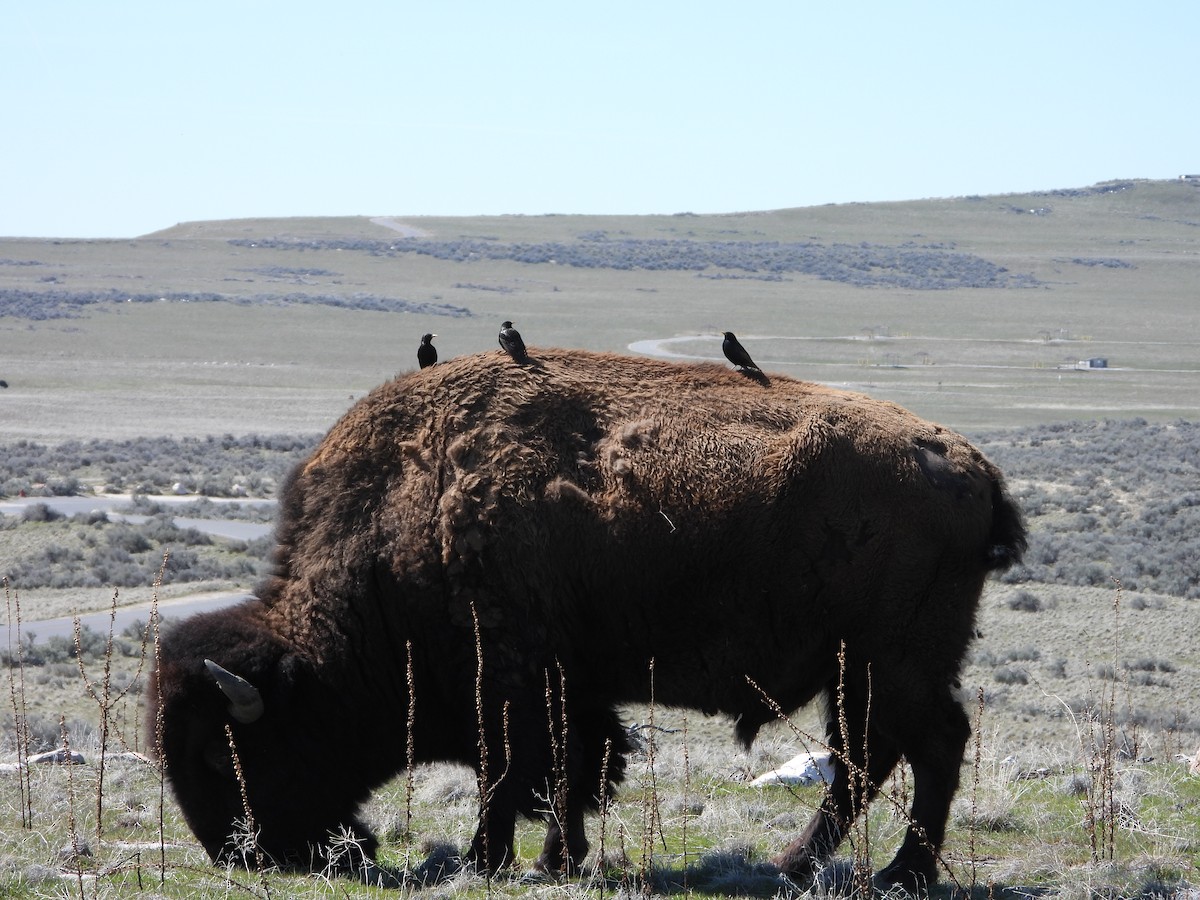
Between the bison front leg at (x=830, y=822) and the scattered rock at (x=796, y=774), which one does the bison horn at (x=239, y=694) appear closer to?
the bison front leg at (x=830, y=822)

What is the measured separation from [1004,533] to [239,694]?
3722mm

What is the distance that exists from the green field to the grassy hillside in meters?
0.46

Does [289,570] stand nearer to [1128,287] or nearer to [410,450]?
[410,450]

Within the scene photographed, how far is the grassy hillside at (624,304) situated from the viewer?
5150 cm

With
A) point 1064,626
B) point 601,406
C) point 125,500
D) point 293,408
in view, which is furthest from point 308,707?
point 293,408

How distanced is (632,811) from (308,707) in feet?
7.31

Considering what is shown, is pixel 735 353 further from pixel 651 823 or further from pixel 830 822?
pixel 651 823

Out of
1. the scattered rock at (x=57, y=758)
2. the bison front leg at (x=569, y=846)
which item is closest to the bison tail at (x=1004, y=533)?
the bison front leg at (x=569, y=846)

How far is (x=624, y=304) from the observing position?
92375 mm

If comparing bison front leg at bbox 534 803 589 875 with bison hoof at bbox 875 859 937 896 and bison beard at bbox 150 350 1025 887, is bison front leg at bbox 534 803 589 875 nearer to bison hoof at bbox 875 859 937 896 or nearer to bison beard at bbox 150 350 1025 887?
bison beard at bbox 150 350 1025 887

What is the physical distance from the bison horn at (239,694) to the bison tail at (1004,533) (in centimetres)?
354

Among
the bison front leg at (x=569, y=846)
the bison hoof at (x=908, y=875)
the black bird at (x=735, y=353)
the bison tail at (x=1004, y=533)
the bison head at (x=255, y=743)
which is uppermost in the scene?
the black bird at (x=735, y=353)

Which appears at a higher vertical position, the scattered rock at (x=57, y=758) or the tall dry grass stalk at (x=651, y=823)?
the tall dry grass stalk at (x=651, y=823)

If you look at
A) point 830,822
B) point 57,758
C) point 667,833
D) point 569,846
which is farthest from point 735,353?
point 57,758
